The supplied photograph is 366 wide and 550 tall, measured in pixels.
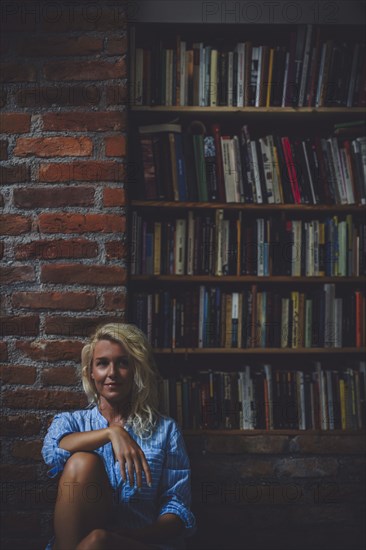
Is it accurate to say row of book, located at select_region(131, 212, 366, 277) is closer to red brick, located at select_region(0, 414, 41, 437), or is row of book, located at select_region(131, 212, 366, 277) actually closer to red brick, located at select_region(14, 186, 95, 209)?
red brick, located at select_region(14, 186, 95, 209)

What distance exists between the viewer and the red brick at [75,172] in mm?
1861

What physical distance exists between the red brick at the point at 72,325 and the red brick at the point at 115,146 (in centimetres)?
57

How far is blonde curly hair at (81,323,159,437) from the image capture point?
1711 millimetres

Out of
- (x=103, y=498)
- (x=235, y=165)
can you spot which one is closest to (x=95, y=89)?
(x=235, y=165)

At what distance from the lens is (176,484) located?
5.39 feet

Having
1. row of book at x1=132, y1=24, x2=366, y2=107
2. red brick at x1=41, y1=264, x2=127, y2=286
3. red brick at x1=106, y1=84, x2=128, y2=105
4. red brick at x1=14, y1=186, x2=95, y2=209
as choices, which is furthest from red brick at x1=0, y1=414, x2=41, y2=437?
row of book at x1=132, y1=24, x2=366, y2=107

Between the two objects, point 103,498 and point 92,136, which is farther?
point 92,136

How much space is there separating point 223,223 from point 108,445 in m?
0.94

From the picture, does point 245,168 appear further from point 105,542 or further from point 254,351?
point 105,542

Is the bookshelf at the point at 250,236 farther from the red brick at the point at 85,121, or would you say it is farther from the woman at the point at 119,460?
the woman at the point at 119,460

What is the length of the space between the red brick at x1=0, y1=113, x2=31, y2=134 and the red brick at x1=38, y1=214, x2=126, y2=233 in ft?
0.99

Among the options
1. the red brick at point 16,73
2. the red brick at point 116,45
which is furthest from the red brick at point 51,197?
the red brick at point 116,45

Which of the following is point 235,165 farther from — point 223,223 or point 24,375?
point 24,375

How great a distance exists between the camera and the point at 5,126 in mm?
1854
